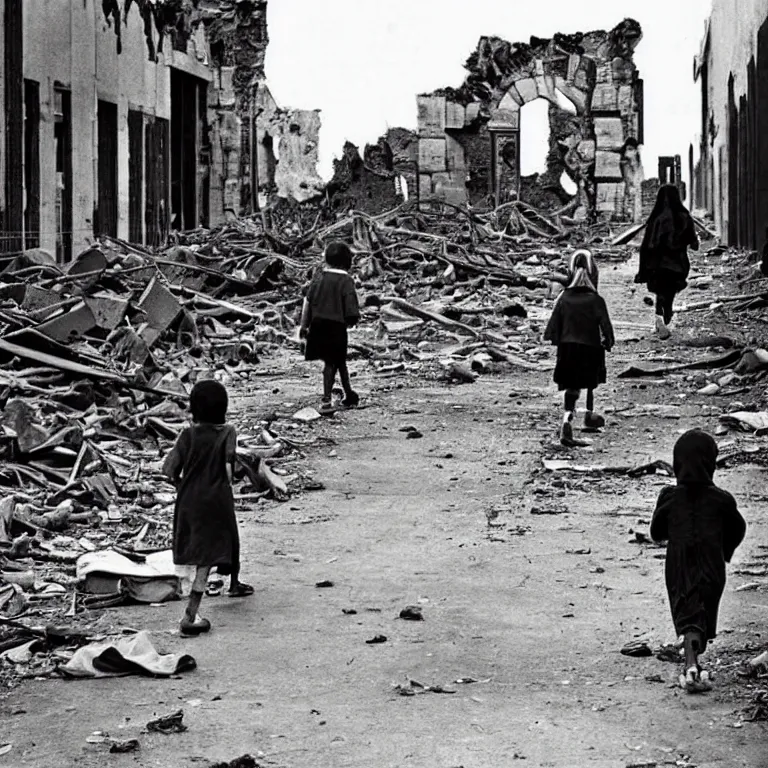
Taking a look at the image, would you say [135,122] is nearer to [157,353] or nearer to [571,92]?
[157,353]

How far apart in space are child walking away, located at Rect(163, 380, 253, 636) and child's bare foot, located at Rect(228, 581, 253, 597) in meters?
0.27

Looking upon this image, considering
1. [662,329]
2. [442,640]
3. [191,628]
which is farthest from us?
[662,329]

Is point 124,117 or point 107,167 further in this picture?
point 124,117

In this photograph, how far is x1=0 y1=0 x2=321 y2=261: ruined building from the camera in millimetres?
20062

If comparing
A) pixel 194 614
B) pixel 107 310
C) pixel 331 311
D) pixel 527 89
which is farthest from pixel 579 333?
pixel 527 89

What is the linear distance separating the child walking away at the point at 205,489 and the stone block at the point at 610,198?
2988cm

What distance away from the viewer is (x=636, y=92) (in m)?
35.8

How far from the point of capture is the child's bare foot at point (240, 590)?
254 inches

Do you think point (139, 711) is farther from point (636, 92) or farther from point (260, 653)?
point (636, 92)

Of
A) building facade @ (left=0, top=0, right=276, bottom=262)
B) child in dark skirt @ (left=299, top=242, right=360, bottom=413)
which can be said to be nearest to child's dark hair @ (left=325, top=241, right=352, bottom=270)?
child in dark skirt @ (left=299, top=242, right=360, bottom=413)

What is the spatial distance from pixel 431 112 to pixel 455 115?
0.58 metres

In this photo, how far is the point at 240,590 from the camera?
6.48 m

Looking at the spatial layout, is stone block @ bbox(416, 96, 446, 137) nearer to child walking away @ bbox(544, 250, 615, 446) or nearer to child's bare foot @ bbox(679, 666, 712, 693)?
child walking away @ bbox(544, 250, 615, 446)

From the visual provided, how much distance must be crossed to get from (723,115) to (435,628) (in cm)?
2951
